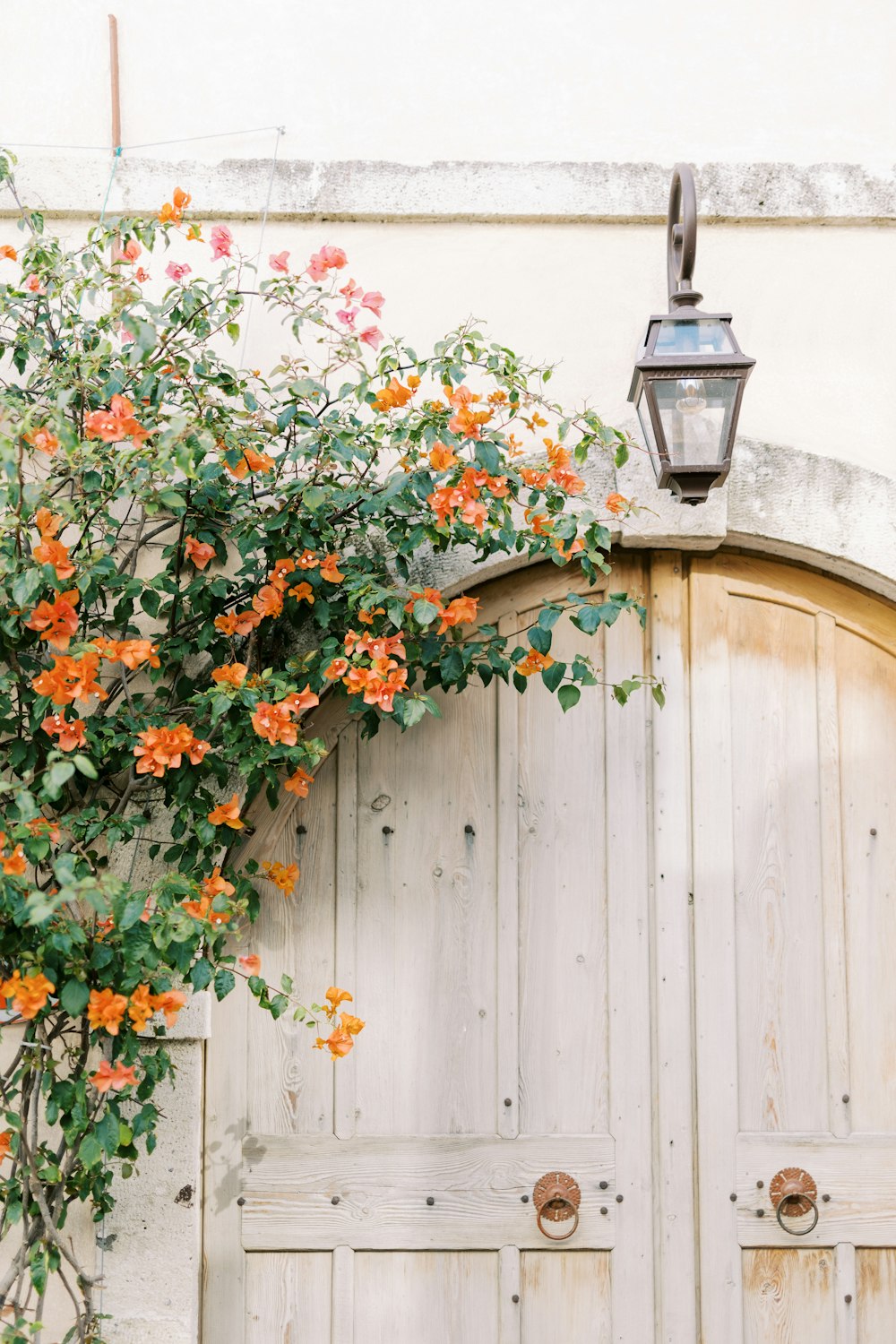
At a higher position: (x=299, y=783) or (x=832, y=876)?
(x=299, y=783)

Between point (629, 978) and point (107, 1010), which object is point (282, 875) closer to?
point (107, 1010)

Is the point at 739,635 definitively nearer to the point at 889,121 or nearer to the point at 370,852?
the point at 370,852

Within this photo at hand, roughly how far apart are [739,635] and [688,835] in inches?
18.7

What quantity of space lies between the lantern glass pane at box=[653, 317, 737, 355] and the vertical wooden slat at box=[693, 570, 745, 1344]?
0.64 meters

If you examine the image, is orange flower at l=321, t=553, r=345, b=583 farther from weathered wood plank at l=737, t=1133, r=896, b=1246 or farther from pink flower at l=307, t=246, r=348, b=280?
weathered wood plank at l=737, t=1133, r=896, b=1246

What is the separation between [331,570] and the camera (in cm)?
249

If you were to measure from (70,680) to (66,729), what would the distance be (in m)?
0.11

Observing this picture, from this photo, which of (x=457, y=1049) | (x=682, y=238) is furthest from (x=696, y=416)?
(x=457, y=1049)

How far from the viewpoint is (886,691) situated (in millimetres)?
2969

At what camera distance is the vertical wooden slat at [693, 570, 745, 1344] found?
2.78m

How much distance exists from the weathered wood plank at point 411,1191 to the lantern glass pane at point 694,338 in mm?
1667

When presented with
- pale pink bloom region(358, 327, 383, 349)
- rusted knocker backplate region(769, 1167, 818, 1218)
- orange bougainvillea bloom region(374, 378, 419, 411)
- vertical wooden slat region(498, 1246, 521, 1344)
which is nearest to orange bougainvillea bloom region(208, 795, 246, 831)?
orange bougainvillea bloom region(374, 378, 419, 411)

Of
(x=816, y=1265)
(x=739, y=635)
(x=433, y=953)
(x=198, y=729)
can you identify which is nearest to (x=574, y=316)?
(x=739, y=635)

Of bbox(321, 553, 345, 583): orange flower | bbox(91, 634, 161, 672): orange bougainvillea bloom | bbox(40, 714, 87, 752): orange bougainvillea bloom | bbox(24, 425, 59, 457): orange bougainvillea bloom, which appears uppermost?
bbox(24, 425, 59, 457): orange bougainvillea bloom
